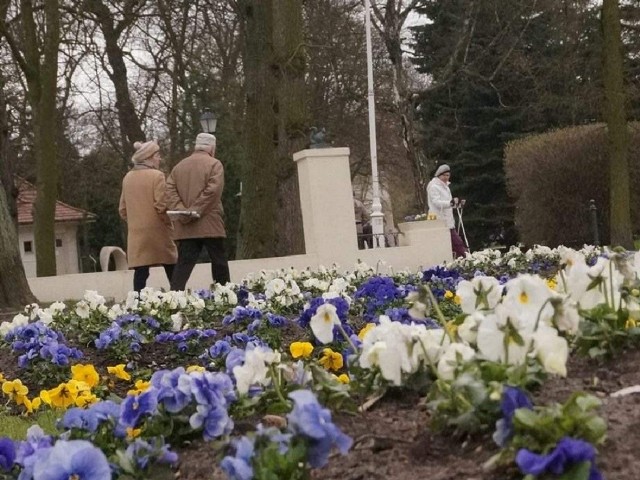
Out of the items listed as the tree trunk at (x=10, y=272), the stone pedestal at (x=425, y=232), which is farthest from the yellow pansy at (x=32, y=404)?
the stone pedestal at (x=425, y=232)

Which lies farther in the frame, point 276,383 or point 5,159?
point 5,159

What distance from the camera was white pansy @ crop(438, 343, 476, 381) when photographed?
231cm

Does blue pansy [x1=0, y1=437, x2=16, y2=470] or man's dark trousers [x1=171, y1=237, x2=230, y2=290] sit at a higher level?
man's dark trousers [x1=171, y1=237, x2=230, y2=290]

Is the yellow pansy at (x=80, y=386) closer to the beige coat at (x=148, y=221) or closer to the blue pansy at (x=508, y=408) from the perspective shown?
the blue pansy at (x=508, y=408)

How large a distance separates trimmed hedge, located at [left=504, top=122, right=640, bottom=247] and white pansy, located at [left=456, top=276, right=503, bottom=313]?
66.3 ft

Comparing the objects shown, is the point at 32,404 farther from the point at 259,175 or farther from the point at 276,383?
the point at 259,175

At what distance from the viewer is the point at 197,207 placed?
9969 millimetres

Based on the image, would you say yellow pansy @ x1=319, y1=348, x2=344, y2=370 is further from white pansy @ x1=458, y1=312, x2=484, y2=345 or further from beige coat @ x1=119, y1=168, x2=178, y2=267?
beige coat @ x1=119, y1=168, x2=178, y2=267

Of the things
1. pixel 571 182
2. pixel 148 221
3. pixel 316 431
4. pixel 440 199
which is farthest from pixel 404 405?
pixel 571 182

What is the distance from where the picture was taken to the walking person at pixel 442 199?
16.0 metres

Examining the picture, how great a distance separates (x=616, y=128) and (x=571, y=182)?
201 centimetres

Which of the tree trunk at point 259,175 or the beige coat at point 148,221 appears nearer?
the beige coat at point 148,221

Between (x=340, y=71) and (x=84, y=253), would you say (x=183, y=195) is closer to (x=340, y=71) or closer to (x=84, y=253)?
(x=340, y=71)

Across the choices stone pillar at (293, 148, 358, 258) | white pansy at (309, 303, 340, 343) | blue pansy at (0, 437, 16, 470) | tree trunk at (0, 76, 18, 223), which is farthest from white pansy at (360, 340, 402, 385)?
tree trunk at (0, 76, 18, 223)
